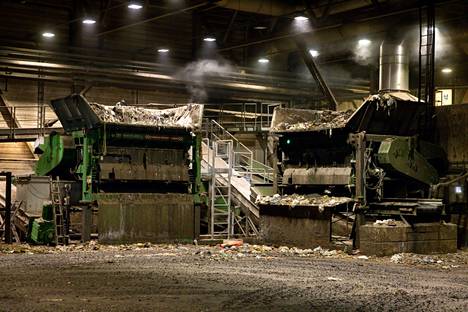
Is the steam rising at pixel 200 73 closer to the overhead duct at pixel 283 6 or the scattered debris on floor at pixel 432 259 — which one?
the overhead duct at pixel 283 6

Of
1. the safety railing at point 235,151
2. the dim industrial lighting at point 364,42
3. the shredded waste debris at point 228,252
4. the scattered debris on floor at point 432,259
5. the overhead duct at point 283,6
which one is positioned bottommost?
the shredded waste debris at point 228,252

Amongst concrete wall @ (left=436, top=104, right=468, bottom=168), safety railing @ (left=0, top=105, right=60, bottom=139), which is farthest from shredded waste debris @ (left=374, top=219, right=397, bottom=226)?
safety railing @ (left=0, top=105, right=60, bottom=139)

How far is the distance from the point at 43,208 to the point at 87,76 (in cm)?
767

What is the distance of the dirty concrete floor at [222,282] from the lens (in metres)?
8.54

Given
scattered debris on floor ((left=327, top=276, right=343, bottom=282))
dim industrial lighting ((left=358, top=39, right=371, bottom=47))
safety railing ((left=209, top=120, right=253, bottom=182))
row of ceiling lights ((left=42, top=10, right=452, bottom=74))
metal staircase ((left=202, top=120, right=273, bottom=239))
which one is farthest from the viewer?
dim industrial lighting ((left=358, top=39, right=371, bottom=47))

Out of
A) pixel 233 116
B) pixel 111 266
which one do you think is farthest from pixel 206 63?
pixel 111 266

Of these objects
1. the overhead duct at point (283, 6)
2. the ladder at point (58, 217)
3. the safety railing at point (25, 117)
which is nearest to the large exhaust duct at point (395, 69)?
the overhead duct at point (283, 6)

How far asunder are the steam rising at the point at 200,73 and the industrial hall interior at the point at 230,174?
0.27 feet

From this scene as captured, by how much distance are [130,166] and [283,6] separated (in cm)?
1000

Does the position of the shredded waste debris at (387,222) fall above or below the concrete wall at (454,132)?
below

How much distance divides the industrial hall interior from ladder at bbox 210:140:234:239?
0.10m

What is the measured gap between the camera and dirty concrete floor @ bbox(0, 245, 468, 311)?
28.0 ft

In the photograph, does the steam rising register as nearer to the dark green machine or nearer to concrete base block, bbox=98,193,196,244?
the dark green machine

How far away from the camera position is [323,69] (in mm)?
28375
